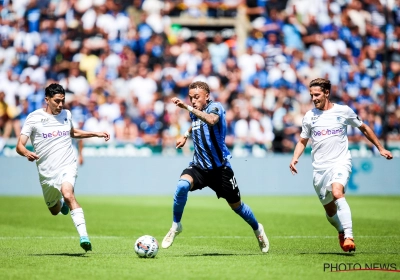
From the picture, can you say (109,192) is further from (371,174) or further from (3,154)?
(371,174)

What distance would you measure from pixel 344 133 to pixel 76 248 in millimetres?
4164

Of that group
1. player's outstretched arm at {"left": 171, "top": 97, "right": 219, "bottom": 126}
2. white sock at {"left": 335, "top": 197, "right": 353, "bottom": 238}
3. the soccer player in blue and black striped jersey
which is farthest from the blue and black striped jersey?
white sock at {"left": 335, "top": 197, "right": 353, "bottom": 238}

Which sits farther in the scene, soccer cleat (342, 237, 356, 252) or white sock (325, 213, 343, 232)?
white sock (325, 213, 343, 232)

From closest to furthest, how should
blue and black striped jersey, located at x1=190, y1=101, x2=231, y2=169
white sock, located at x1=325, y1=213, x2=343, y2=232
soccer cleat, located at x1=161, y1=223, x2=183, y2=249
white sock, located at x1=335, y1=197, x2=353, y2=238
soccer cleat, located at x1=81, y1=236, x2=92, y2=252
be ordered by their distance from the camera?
→ soccer cleat, located at x1=81, y1=236, x2=92, y2=252 → white sock, located at x1=335, y1=197, x2=353, y2=238 → soccer cleat, located at x1=161, y1=223, x2=183, y2=249 → blue and black striped jersey, located at x1=190, y1=101, x2=231, y2=169 → white sock, located at x1=325, y1=213, x2=343, y2=232

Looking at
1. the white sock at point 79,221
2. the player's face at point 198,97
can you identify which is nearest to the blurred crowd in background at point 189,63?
the white sock at point 79,221

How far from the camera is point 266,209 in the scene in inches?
756

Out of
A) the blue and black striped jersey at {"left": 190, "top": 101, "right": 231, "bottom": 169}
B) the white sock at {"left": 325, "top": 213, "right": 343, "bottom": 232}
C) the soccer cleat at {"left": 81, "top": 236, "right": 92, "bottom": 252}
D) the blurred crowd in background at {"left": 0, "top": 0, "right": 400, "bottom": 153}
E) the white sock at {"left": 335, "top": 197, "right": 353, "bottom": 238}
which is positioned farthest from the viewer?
the blurred crowd in background at {"left": 0, "top": 0, "right": 400, "bottom": 153}

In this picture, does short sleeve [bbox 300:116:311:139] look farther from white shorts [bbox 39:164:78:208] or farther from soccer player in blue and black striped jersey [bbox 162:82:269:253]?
white shorts [bbox 39:164:78:208]

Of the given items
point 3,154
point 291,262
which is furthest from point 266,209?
point 291,262

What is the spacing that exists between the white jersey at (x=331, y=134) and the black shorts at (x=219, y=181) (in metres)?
1.24

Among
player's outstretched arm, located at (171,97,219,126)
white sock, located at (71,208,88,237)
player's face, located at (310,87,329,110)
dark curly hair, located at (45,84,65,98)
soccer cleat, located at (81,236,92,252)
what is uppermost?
dark curly hair, located at (45,84,65,98)

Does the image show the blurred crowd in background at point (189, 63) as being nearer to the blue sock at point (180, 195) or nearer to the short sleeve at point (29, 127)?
the short sleeve at point (29, 127)

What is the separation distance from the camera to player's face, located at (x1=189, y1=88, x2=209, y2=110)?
10.3m

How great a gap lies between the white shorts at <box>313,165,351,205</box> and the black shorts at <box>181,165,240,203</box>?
3.83 ft
